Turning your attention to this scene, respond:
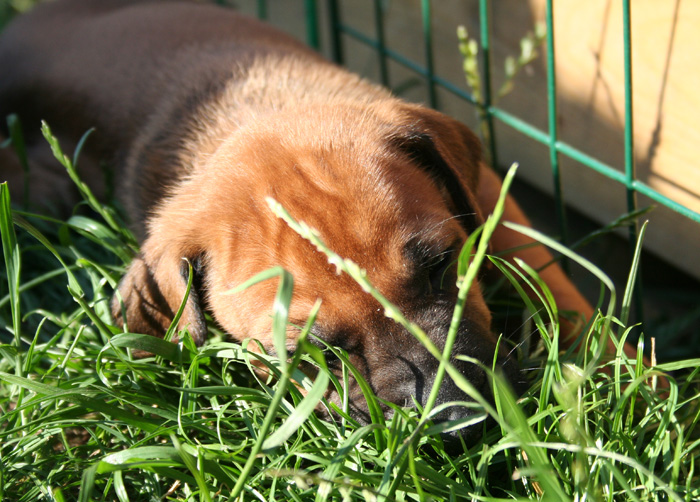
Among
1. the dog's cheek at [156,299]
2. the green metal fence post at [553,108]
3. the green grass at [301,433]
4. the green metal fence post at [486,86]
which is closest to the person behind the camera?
the green grass at [301,433]

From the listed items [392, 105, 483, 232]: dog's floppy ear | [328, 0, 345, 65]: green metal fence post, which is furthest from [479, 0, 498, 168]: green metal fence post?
[328, 0, 345, 65]: green metal fence post

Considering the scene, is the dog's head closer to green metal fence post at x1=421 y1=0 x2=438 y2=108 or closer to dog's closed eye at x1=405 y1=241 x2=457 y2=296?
dog's closed eye at x1=405 y1=241 x2=457 y2=296

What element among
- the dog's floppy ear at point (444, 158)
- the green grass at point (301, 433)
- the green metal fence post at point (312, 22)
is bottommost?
the green grass at point (301, 433)

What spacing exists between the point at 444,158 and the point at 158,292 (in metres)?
1.10

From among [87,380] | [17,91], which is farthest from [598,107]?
[17,91]

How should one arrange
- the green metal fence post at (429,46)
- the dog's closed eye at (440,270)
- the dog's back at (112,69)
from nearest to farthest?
the dog's closed eye at (440,270), the dog's back at (112,69), the green metal fence post at (429,46)

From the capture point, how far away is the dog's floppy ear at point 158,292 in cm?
256

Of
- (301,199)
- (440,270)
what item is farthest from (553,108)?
(301,199)

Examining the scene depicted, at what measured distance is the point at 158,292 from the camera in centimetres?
264

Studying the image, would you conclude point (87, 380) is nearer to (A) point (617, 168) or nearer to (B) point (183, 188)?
(B) point (183, 188)

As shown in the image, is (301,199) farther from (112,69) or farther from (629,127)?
(112,69)

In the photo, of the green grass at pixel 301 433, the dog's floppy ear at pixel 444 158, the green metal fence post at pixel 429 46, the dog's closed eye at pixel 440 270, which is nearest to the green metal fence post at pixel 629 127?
the green grass at pixel 301 433

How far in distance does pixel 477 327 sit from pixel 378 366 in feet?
1.20

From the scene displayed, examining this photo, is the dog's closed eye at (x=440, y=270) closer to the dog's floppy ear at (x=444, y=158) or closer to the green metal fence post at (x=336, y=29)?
the dog's floppy ear at (x=444, y=158)
